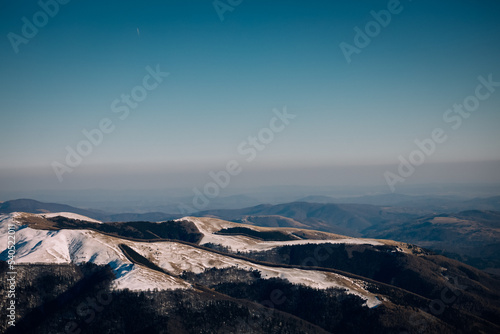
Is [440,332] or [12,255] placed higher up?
[12,255]

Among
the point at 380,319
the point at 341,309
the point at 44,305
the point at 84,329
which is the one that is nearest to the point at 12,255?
the point at 44,305

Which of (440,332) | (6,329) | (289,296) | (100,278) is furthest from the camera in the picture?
(289,296)

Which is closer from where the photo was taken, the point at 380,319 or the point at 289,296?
the point at 380,319

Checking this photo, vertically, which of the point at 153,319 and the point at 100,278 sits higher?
the point at 100,278

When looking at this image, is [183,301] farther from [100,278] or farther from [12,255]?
[12,255]

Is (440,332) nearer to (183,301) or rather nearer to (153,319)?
(183,301)

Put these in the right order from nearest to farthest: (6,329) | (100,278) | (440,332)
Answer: (6,329) < (440,332) < (100,278)

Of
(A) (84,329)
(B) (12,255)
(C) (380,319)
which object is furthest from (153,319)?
(C) (380,319)

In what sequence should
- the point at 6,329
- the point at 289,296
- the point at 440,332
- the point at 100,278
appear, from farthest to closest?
the point at 289,296
the point at 100,278
the point at 440,332
the point at 6,329

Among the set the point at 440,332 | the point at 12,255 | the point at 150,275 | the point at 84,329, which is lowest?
the point at 440,332
